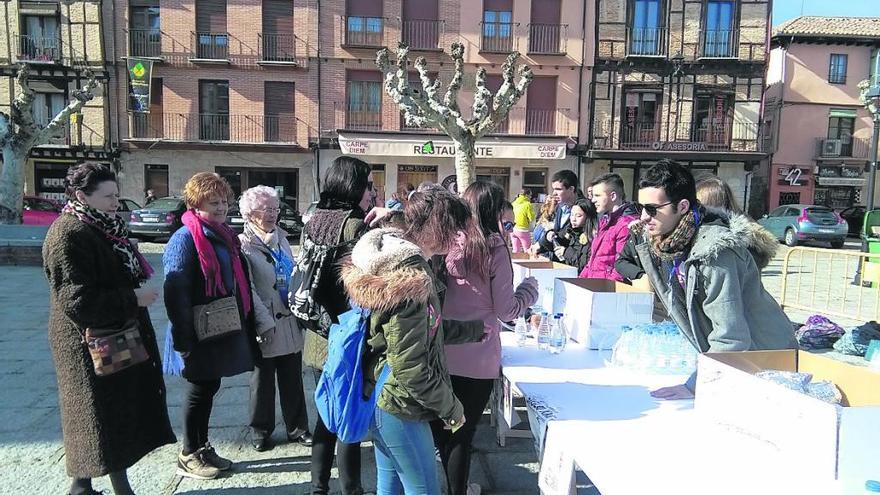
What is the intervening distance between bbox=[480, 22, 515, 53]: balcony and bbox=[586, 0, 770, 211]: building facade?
359cm

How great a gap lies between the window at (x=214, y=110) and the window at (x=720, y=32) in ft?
63.2

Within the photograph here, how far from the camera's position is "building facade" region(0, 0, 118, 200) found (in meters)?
20.9

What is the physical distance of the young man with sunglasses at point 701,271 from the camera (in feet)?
6.68

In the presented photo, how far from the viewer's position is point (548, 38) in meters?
21.7

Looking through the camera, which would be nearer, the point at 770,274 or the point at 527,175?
the point at 770,274

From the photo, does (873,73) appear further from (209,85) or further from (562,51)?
(209,85)

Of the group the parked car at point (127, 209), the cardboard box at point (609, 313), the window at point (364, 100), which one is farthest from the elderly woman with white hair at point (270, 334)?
the window at point (364, 100)

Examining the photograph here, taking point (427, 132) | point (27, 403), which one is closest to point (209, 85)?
point (427, 132)

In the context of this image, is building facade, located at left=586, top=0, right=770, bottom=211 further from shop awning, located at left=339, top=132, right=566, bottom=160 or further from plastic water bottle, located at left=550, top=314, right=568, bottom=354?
plastic water bottle, located at left=550, top=314, right=568, bottom=354

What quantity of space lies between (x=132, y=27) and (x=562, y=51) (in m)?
16.8

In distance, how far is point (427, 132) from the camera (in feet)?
69.7

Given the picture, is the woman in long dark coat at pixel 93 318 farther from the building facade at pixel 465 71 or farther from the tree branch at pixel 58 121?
the building facade at pixel 465 71

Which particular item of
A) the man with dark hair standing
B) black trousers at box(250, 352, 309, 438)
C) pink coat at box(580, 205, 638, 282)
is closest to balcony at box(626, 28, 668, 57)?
the man with dark hair standing

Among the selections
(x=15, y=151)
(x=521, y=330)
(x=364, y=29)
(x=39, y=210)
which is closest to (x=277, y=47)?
(x=364, y=29)
